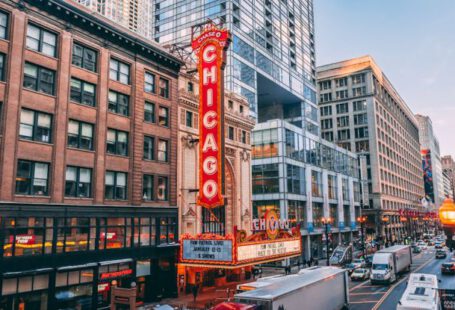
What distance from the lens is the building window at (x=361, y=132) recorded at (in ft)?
411

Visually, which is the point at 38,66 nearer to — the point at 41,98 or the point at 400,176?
the point at 41,98

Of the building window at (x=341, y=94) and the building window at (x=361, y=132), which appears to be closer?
the building window at (x=361, y=132)

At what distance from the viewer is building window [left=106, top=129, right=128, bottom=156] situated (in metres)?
35.2

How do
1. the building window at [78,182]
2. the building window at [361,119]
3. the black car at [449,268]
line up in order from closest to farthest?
the building window at [78,182]
the black car at [449,268]
the building window at [361,119]

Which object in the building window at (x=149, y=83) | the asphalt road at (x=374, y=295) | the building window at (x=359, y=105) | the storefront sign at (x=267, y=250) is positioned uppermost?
the building window at (x=359, y=105)

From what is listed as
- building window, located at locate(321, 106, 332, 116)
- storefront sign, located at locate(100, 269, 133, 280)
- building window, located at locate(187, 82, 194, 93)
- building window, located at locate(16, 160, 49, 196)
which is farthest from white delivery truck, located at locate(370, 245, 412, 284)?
building window, located at locate(321, 106, 332, 116)

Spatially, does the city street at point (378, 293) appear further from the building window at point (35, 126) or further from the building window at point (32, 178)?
the building window at point (35, 126)

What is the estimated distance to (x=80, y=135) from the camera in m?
32.6

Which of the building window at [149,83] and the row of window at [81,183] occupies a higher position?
the building window at [149,83]

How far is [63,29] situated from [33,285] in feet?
64.2

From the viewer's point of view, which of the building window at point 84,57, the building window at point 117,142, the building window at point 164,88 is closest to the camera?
the building window at point 84,57

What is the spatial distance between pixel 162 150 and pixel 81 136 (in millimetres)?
9533

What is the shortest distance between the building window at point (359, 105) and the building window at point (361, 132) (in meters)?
6.42

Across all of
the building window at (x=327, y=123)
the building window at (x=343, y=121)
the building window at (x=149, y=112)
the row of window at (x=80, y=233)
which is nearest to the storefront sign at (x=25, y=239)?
the row of window at (x=80, y=233)
